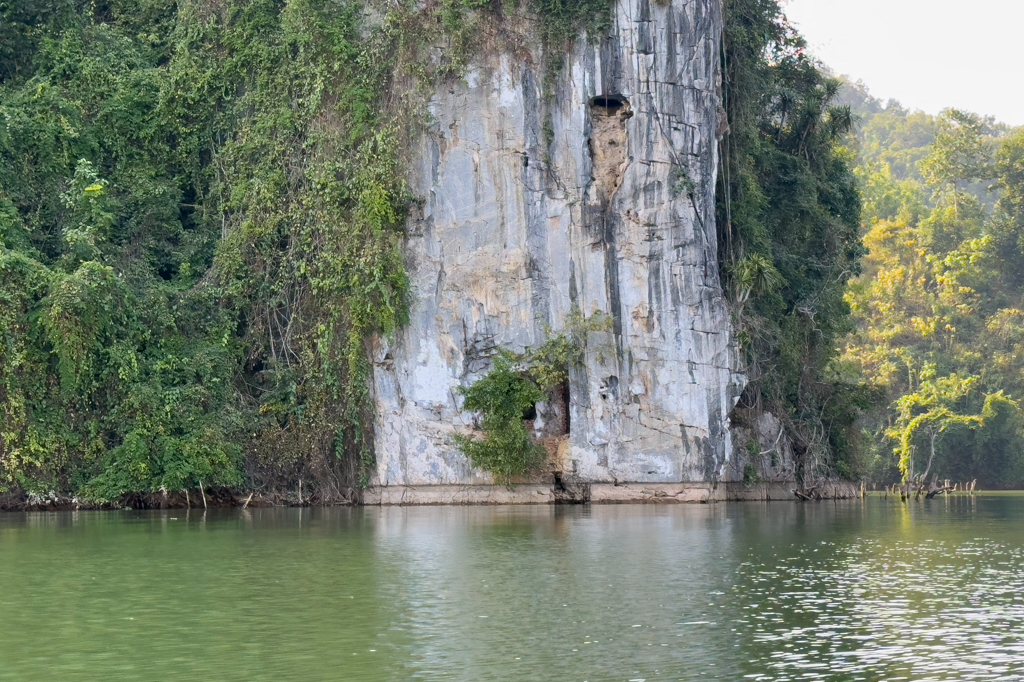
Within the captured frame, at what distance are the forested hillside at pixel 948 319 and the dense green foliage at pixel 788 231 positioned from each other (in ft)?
39.6

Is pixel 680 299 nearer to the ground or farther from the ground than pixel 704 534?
farther from the ground

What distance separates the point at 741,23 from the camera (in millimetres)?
34250

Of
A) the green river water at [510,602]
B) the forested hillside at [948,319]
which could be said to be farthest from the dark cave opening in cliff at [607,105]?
the forested hillside at [948,319]

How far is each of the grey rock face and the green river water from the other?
24.0 feet

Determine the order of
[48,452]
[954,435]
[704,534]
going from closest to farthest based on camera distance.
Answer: [704,534]
[48,452]
[954,435]

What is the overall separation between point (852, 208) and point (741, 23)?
666 cm

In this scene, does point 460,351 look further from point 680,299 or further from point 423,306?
point 680,299

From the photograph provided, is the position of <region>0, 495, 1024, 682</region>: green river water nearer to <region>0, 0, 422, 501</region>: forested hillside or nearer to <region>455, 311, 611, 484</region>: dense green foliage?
<region>0, 0, 422, 501</region>: forested hillside

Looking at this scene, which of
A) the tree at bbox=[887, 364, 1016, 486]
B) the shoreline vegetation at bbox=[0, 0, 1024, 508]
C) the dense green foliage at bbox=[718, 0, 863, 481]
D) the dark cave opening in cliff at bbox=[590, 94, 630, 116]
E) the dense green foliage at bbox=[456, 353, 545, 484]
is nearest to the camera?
the shoreline vegetation at bbox=[0, 0, 1024, 508]

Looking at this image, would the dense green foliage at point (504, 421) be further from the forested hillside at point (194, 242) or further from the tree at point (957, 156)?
the tree at point (957, 156)

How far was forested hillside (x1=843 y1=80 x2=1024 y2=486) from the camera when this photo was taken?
50.2m

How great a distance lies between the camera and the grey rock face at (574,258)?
3036 centimetres

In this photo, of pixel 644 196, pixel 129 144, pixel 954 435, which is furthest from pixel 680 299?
pixel 954 435

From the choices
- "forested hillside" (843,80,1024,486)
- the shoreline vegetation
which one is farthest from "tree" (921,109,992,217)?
the shoreline vegetation
